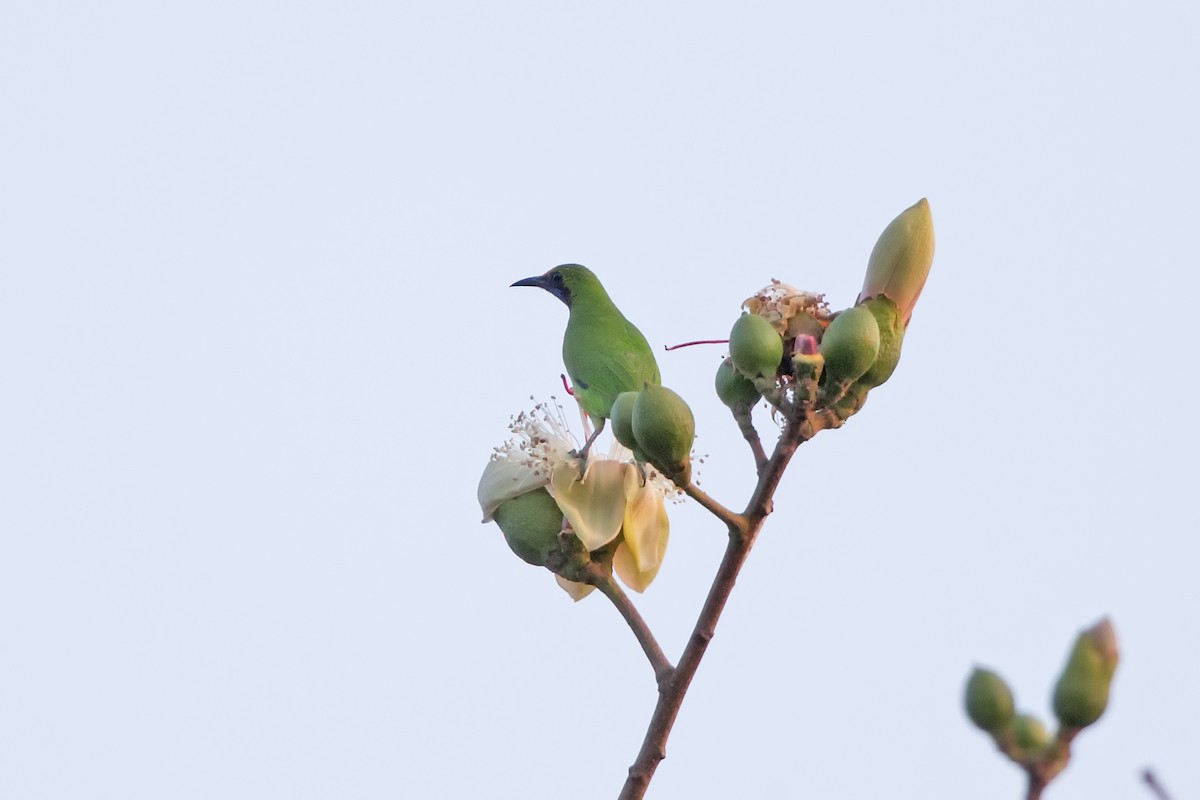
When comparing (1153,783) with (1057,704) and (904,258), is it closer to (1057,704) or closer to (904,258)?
(1057,704)

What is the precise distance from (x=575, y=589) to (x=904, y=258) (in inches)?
49.4

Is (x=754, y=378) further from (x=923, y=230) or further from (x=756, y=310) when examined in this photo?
(x=923, y=230)

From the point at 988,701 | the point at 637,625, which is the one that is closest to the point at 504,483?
the point at 637,625

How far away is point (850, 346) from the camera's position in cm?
320

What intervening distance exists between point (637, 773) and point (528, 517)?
1070mm

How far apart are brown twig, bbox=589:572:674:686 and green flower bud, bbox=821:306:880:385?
28.0 inches

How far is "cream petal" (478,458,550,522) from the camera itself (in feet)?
13.1

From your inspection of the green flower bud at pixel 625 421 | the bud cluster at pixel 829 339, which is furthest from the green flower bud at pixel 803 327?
the green flower bud at pixel 625 421

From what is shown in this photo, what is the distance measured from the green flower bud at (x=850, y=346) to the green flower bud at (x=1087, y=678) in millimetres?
1389

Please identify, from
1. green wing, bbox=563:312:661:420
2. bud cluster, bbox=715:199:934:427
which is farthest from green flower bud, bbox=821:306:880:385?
green wing, bbox=563:312:661:420

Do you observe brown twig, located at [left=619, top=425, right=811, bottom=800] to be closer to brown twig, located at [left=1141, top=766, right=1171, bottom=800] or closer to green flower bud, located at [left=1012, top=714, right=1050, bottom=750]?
green flower bud, located at [left=1012, top=714, right=1050, bottom=750]

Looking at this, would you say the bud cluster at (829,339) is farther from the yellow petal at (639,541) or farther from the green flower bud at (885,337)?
the yellow petal at (639,541)

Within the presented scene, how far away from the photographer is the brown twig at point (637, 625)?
3.15 m

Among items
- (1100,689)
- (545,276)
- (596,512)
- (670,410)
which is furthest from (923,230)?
(545,276)
